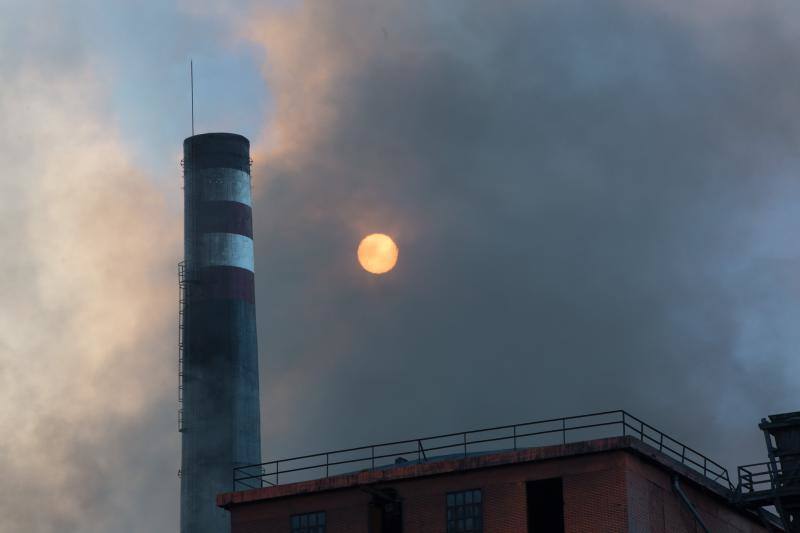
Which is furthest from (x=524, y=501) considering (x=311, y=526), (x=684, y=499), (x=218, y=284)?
(x=218, y=284)

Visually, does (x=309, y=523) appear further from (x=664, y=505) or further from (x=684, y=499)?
(x=684, y=499)

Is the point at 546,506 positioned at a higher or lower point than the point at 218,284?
lower

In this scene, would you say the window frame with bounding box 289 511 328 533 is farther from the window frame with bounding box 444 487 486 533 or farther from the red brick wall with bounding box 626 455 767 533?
the red brick wall with bounding box 626 455 767 533

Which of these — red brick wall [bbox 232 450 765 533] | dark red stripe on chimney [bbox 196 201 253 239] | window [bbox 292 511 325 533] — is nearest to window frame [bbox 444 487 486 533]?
red brick wall [bbox 232 450 765 533]

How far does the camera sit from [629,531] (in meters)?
40.8

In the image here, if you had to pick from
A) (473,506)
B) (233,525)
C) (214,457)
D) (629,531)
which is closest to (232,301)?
(214,457)

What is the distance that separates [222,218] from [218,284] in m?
3.39

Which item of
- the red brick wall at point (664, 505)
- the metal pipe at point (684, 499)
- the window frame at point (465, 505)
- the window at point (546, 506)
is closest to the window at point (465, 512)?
the window frame at point (465, 505)

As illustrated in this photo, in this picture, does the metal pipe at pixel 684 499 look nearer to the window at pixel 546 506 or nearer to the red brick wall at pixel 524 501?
the red brick wall at pixel 524 501

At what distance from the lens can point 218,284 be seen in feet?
222

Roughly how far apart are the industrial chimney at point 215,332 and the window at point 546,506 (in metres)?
24.8

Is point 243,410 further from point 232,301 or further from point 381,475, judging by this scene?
point 381,475

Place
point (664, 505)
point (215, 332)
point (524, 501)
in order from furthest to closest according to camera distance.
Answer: point (215, 332), point (664, 505), point (524, 501)

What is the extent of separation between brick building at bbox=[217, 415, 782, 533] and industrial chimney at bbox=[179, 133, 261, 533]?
18.0 metres
